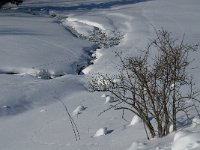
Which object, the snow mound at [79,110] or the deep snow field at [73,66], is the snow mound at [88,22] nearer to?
the deep snow field at [73,66]

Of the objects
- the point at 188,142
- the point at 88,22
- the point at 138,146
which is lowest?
the point at 88,22

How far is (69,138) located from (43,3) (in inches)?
675

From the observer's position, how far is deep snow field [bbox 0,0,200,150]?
742 cm

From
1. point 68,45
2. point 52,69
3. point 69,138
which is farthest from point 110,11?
point 69,138

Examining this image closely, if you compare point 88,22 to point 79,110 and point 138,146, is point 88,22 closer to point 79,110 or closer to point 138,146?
point 79,110

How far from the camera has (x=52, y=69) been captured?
1183 cm

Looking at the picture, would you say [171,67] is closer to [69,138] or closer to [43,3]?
[69,138]

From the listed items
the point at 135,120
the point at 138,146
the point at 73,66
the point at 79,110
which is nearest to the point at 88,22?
the point at 73,66

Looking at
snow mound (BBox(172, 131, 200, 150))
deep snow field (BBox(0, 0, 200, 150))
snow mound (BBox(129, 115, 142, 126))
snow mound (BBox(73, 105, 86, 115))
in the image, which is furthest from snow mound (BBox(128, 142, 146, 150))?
snow mound (BBox(73, 105, 86, 115))

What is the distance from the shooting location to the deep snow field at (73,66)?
742 centimetres

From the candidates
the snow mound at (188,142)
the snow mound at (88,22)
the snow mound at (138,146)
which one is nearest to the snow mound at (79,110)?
the snow mound at (138,146)

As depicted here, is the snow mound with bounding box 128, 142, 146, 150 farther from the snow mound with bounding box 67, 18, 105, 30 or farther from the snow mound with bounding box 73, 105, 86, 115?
the snow mound with bounding box 67, 18, 105, 30

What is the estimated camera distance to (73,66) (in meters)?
12.3

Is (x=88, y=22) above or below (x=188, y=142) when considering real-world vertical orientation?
below
